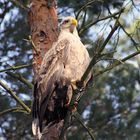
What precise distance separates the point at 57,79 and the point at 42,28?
812mm

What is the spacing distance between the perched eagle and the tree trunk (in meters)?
0.19

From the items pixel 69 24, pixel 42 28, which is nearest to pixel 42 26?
pixel 42 28

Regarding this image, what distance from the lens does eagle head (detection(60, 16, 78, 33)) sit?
598cm

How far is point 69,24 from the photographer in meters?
6.04

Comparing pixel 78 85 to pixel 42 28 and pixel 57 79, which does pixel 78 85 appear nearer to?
pixel 57 79

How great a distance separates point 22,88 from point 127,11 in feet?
10.6

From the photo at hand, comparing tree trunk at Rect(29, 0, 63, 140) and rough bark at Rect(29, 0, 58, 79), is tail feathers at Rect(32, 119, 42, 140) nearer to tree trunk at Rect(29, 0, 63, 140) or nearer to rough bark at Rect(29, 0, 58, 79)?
tree trunk at Rect(29, 0, 63, 140)

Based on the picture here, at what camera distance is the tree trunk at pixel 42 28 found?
223 inches

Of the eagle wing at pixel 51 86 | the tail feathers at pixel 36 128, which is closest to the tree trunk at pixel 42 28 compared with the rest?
the eagle wing at pixel 51 86

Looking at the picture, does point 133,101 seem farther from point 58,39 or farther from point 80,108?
point 58,39

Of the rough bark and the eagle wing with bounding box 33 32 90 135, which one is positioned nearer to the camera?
the eagle wing with bounding box 33 32 90 135

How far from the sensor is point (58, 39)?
564cm

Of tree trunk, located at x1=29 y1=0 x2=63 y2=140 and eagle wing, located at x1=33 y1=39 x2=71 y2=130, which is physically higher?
tree trunk, located at x1=29 y1=0 x2=63 y2=140

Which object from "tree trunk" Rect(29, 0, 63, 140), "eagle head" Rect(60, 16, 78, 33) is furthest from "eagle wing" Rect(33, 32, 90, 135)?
"eagle head" Rect(60, 16, 78, 33)
